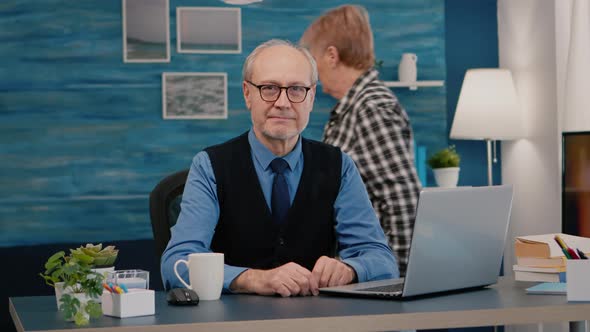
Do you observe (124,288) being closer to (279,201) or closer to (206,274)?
(206,274)

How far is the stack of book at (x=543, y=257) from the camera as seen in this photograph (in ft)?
7.51

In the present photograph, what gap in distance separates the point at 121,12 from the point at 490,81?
2175mm

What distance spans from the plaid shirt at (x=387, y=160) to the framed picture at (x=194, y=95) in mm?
2365

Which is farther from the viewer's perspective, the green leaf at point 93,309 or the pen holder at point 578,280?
the pen holder at point 578,280

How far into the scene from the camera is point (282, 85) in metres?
2.49

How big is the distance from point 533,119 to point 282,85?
332cm

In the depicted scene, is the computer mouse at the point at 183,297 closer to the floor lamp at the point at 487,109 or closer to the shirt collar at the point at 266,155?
the shirt collar at the point at 266,155

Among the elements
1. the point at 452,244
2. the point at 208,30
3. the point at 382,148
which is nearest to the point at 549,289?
the point at 452,244

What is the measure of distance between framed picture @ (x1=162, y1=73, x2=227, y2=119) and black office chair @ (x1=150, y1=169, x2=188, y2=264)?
253 centimetres

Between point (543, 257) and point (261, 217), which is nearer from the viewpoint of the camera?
point (543, 257)

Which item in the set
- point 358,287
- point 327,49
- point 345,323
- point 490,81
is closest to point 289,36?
point 490,81

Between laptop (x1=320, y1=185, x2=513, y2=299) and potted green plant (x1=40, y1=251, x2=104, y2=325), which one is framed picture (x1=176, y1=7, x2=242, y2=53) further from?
potted green plant (x1=40, y1=251, x2=104, y2=325)

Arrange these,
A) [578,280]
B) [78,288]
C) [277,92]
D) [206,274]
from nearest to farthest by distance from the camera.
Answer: [78,288] < [578,280] < [206,274] < [277,92]

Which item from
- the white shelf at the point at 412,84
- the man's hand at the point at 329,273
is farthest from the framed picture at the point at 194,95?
the man's hand at the point at 329,273
